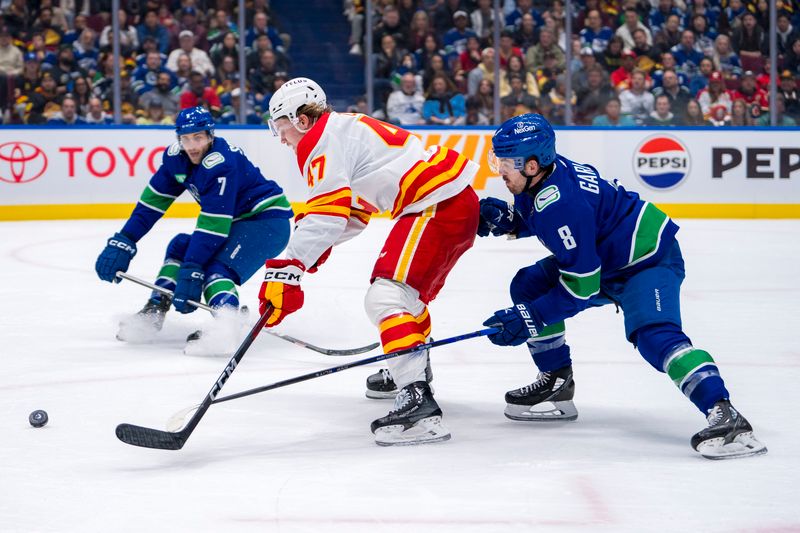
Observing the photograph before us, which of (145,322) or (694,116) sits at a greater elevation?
(694,116)

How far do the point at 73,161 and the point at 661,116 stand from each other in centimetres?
520

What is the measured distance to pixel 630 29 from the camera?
10.7 meters

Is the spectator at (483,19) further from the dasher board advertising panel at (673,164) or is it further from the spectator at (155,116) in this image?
the spectator at (155,116)

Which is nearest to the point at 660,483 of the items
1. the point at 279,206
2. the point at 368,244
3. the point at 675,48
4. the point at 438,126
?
the point at 279,206

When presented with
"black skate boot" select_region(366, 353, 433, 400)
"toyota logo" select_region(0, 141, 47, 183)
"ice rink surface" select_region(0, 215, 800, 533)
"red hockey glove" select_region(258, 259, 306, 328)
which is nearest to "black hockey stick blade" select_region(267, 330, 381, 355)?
"ice rink surface" select_region(0, 215, 800, 533)

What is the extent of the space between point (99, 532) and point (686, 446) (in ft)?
5.43

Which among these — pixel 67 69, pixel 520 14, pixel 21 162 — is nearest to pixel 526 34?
pixel 520 14

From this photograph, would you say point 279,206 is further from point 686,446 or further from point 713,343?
point 686,446

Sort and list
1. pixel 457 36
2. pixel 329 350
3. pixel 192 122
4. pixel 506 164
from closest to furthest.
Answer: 1. pixel 506 164
2. pixel 329 350
3. pixel 192 122
4. pixel 457 36

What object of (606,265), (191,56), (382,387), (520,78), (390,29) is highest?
(390,29)

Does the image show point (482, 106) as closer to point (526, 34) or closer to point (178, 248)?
point (526, 34)

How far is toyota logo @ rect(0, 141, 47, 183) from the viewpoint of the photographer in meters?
9.48

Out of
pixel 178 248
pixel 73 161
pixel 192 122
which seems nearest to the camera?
pixel 192 122

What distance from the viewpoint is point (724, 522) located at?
254 centimetres
